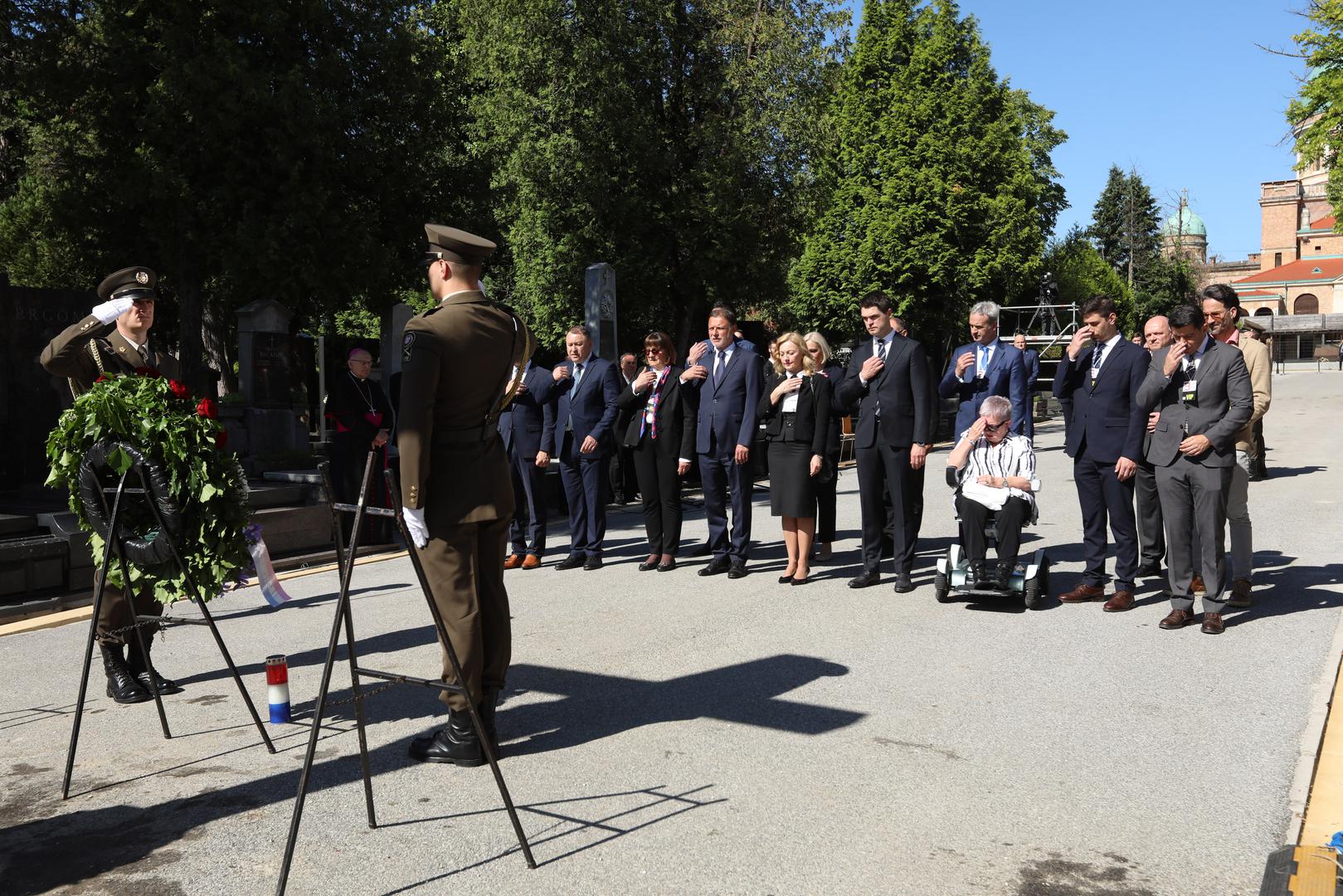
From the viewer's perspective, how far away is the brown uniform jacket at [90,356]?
542 cm

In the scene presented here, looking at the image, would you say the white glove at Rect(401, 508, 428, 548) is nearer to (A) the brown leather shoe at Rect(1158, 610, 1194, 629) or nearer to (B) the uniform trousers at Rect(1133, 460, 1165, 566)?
(A) the brown leather shoe at Rect(1158, 610, 1194, 629)

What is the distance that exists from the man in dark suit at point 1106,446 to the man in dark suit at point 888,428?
1.10m

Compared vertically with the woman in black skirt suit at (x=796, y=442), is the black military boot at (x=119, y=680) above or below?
below

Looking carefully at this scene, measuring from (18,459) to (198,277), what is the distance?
42.5ft

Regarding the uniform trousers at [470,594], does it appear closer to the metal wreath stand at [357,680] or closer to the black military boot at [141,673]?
the metal wreath stand at [357,680]

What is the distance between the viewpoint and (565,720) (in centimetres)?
542

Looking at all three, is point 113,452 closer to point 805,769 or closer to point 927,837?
point 805,769

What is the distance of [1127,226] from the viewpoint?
78.2 metres

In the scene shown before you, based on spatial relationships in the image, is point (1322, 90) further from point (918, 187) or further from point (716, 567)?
point (716, 567)

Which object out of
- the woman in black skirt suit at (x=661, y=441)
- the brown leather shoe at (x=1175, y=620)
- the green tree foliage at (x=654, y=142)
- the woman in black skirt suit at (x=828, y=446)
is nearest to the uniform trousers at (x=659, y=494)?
A: the woman in black skirt suit at (x=661, y=441)

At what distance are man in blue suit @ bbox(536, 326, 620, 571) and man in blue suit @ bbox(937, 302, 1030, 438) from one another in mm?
2897

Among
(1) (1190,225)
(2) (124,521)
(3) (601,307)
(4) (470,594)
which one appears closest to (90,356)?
(2) (124,521)

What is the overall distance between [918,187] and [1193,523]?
105 feet

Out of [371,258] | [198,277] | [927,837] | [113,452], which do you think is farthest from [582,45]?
[927,837]
